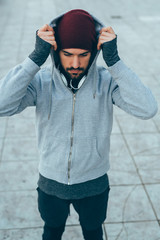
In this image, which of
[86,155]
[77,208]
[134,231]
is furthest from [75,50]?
[134,231]

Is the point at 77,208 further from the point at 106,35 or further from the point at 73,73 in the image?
the point at 106,35

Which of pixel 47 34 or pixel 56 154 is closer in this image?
pixel 47 34

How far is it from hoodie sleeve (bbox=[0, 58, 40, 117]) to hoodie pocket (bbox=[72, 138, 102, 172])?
569 mm

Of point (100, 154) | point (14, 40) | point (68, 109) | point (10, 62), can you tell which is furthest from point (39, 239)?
point (14, 40)

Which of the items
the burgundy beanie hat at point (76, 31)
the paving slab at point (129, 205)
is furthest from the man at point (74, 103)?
the paving slab at point (129, 205)

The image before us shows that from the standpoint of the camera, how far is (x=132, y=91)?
2127 millimetres

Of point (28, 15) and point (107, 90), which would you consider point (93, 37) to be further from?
point (28, 15)

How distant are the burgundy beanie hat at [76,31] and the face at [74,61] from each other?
0.12ft

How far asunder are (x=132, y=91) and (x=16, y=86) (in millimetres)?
823

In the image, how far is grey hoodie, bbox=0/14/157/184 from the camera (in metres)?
2.12

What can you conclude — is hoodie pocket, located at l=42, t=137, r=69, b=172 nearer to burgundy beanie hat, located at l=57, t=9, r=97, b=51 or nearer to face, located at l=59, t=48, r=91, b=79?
face, located at l=59, t=48, r=91, b=79

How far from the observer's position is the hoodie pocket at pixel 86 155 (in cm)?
236

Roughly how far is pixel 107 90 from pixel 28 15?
12035 millimetres

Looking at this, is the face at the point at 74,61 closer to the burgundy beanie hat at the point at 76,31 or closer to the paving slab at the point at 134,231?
the burgundy beanie hat at the point at 76,31
